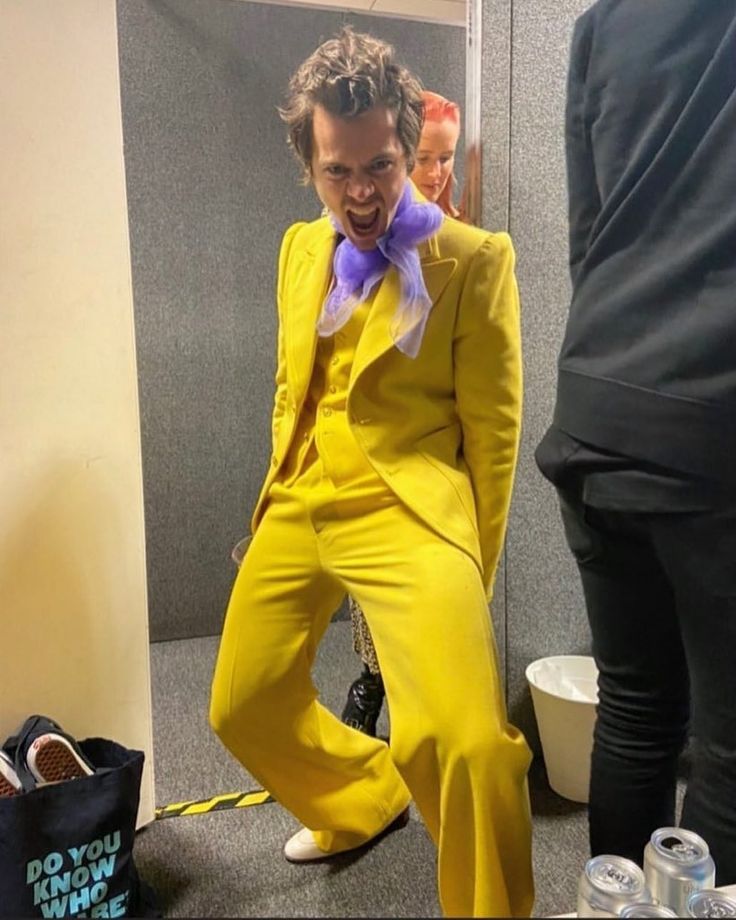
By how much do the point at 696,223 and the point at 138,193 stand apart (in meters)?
1.02

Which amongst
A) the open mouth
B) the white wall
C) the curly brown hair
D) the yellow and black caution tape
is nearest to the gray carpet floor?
the yellow and black caution tape

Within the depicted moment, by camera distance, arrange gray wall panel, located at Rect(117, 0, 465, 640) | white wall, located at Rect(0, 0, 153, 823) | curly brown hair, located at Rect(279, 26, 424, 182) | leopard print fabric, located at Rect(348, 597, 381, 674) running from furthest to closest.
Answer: leopard print fabric, located at Rect(348, 597, 381, 674), gray wall panel, located at Rect(117, 0, 465, 640), white wall, located at Rect(0, 0, 153, 823), curly brown hair, located at Rect(279, 26, 424, 182)

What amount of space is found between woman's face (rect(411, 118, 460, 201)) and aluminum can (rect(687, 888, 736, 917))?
1.03m

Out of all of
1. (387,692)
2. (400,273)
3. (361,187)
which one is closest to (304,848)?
(387,692)

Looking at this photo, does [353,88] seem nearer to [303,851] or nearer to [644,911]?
[644,911]

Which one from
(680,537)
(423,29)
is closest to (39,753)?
(680,537)

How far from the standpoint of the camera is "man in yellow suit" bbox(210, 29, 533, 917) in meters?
1.16

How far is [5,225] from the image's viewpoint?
1382 mm

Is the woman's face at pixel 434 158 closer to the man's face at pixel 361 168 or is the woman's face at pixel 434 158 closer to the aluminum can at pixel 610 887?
the man's face at pixel 361 168

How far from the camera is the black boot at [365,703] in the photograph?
5.57 feet

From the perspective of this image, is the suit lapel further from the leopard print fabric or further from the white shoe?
the white shoe

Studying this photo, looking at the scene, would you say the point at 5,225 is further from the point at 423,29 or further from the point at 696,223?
the point at 696,223

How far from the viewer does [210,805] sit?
1684 millimetres

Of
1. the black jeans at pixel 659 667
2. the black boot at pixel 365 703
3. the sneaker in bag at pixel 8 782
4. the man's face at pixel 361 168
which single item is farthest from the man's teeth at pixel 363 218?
the sneaker in bag at pixel 8 782
